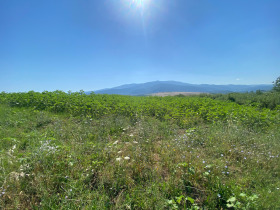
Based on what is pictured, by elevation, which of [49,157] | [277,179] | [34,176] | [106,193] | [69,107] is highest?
[69,107]

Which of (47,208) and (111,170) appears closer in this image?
(47,208)

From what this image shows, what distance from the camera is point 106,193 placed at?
89.7 inches

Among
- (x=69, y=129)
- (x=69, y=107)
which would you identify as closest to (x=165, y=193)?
(x=69, y=129)

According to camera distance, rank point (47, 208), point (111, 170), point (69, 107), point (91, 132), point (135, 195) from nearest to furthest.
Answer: point (47, 208), point (135, 195), point (111, 170), point (91, 132), point (69, 107)

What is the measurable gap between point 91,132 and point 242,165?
4.59 metres

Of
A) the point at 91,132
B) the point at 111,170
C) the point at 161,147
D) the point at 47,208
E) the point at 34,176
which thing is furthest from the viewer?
the point at 91,132

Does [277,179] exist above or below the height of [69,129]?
below

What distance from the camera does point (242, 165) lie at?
287cm

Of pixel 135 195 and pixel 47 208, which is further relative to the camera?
pixel 135 195

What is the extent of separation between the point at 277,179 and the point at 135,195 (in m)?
2.83

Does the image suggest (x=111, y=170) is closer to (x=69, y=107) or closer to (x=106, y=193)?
(x=106, y=193)

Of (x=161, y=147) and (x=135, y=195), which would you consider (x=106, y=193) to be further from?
(x=161, y=147)

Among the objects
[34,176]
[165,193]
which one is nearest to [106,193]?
[165,193]

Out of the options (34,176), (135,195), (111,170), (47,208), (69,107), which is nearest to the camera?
(47,208)
